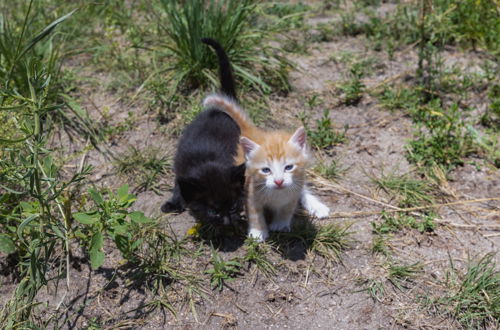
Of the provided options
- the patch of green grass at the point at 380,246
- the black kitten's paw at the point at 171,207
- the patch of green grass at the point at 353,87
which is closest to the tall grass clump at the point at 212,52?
the patch of green grass at the point at 353,87

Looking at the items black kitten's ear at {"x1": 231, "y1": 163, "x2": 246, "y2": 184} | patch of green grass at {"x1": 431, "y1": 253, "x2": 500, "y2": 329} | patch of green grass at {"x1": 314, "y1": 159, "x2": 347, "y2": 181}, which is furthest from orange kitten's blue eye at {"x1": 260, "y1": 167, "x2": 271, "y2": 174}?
patch of green grass at {"x1": 431, "y1": 253, "x2": 500, "y2": 329}

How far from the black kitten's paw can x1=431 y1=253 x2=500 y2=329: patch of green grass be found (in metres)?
1.70

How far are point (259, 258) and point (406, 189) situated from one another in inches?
49.3

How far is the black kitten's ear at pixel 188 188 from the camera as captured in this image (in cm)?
269

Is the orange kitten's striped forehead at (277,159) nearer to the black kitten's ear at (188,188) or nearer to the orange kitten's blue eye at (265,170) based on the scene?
the orange kitten's blue eye at (265,170)

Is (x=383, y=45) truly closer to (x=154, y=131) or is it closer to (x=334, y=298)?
(x=154, y=131)

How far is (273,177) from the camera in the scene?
2574mm

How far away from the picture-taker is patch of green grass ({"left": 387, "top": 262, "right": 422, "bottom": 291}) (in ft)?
8.71

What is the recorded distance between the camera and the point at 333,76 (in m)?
4.47

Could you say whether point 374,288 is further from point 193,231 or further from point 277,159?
point 193,231

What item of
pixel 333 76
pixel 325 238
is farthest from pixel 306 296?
pixel 333 76

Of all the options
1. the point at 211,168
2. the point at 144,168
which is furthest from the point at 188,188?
the point at 144,168

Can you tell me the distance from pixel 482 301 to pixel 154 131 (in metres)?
2.70

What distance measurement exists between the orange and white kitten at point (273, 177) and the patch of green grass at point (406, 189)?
1.76 feet
